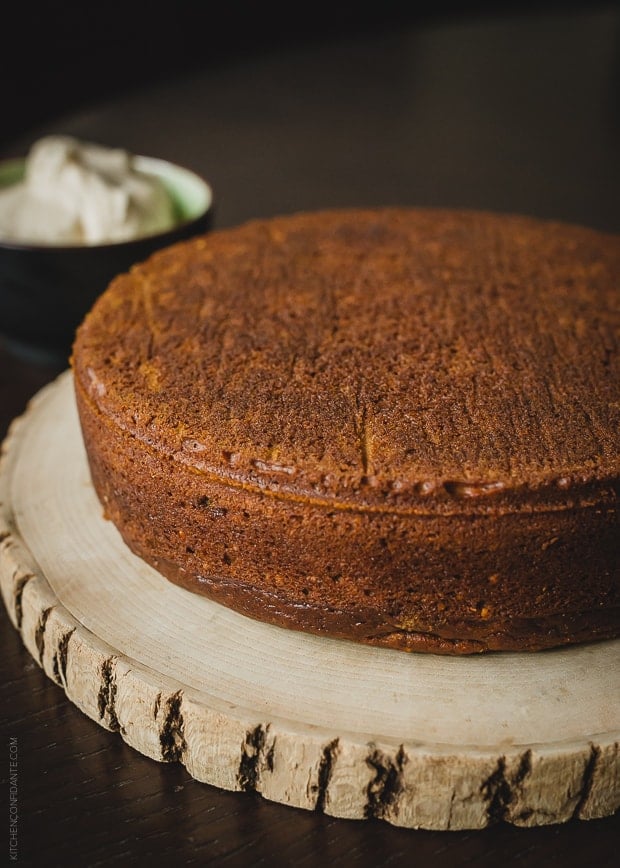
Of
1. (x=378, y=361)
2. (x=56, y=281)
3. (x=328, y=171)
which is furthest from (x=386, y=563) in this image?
(x=328, y=171)

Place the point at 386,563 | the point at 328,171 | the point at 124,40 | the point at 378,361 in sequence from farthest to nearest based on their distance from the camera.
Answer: the point at 124,40 < the point at 328,171 < the point at 378,361 < the point at 386,563

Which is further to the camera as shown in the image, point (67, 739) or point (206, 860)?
point (67, 739)

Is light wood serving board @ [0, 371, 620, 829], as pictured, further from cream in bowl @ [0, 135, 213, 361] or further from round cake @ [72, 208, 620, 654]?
cream in bowl @ [0, 135, 213, 361]

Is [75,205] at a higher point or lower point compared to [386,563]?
higher

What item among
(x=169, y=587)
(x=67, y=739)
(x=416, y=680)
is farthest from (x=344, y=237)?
(x=67, y=739)

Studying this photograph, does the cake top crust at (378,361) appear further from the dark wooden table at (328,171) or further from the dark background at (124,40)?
the dark background at (124,40)

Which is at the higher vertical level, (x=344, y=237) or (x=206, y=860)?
(x=344, y=237)

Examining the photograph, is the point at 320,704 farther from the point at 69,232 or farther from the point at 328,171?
the point at 328,171

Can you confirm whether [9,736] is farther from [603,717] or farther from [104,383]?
[603,717]
